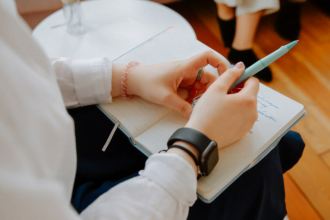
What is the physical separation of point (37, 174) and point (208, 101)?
273 millimetres

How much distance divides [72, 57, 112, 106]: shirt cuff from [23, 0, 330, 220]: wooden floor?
2.48 ft

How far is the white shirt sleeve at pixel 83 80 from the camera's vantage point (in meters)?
0.51

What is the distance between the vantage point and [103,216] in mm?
327

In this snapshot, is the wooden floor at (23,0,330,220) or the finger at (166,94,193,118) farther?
the wooden floor at (23,0,330,220)

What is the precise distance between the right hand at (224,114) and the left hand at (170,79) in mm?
59

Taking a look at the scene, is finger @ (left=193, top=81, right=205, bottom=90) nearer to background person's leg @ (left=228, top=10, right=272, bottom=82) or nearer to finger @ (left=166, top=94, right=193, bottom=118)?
finger @ (left=166, top=94, right=193, bottom=118)

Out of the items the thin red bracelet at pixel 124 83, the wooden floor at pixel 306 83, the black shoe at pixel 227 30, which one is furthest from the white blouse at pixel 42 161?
the black shoe at pixel 227 30

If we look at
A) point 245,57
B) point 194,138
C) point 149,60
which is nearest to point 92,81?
point 149,60

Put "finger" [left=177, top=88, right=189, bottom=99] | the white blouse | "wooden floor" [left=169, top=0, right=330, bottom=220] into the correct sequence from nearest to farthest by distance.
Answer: the white blouse
"finger" [left=177, top=88, right=189, bottom=99]
"wooden floor" [left=169, top=0, right=330, bottom=220]

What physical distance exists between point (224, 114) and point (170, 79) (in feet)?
0.45

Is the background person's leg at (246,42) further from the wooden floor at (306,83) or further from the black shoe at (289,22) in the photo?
the black shoe at (289,22)

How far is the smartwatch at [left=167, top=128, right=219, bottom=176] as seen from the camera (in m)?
0.37

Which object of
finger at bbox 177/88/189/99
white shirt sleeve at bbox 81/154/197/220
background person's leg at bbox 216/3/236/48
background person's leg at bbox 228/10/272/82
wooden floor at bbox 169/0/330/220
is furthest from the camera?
background person's leg at bbox 216/3/236/48

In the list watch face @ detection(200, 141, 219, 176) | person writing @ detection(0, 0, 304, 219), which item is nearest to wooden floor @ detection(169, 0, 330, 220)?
person writing @ detection(0, 0, 304, 219)
